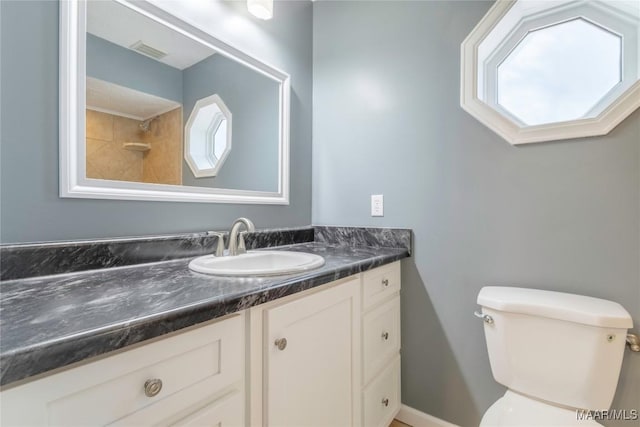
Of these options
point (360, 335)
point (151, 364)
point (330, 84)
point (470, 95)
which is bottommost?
point (360, 335)

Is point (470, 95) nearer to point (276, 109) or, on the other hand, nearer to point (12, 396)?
point (276, 109)

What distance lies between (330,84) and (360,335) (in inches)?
56.1

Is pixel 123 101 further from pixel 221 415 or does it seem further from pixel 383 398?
pixel 383 398

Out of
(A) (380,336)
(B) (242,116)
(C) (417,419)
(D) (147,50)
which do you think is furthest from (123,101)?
(C) (417,419)

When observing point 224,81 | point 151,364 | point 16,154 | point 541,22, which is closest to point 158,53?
point 224,81

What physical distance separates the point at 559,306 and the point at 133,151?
1571 millimetres

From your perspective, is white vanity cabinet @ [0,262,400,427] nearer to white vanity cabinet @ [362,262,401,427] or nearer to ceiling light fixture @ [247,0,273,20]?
white vanity cabinet @ [362,262,401,427]

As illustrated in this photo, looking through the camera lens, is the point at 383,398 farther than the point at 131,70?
Yes

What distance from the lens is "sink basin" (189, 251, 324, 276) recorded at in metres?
0.87

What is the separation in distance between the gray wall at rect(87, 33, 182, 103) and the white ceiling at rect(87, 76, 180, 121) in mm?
19

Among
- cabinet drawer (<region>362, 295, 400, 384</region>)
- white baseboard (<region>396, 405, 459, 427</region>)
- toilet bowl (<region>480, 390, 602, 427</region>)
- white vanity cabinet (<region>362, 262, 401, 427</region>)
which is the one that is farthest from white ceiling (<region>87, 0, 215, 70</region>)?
white baseboard (<region>396, 405, 459, 427</region>)

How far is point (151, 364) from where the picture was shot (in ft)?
1.80

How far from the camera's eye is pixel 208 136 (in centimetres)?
132

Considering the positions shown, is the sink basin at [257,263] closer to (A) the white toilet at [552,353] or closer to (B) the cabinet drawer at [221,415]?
(B) the cabinet drawer at [221,415]
